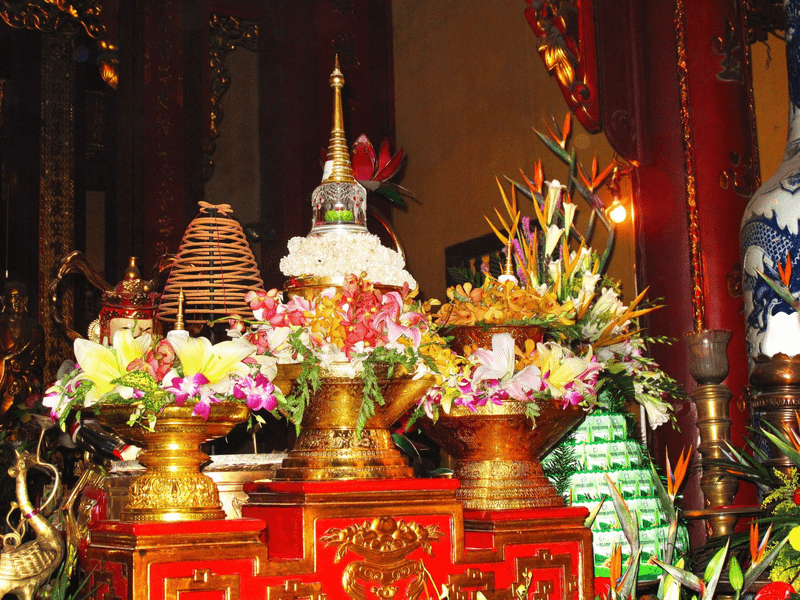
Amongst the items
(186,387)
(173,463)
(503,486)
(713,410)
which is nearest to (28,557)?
(173,463)

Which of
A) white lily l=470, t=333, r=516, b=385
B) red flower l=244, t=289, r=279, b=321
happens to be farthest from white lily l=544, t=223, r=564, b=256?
red flower l=244, t=289, r=279, b=321

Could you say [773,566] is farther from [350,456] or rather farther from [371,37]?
[371,37]

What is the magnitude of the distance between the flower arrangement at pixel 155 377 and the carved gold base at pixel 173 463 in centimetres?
2

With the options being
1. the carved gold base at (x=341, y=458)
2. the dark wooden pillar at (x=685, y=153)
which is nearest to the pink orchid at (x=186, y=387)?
the carved gold base at (x=341, y=458)

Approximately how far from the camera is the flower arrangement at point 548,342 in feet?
5.17

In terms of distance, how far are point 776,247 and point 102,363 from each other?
1.34m

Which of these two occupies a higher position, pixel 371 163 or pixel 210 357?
pixel 371 163

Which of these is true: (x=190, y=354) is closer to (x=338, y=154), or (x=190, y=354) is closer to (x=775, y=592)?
(x=338, y=154)

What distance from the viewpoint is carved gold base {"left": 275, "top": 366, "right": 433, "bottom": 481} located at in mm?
1469

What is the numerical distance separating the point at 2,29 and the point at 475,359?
184 inches

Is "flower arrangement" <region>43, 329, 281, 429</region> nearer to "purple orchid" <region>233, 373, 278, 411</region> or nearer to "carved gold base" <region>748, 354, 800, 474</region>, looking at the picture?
"purple orchid" <region>233, 373, 278, 411</region>

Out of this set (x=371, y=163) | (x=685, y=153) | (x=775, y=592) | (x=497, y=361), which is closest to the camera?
(x=775, y=592)

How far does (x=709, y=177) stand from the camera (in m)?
2.39

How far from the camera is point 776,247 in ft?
6.40
